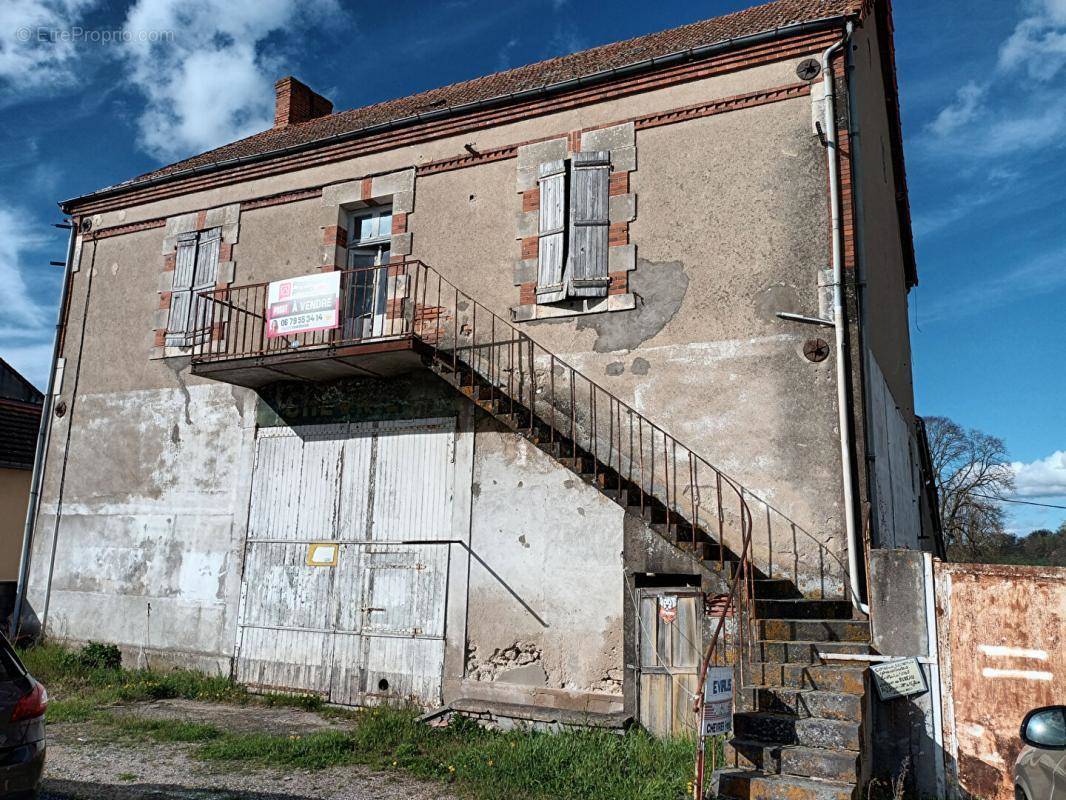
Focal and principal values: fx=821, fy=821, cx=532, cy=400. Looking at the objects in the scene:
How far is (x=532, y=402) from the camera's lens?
343 inches

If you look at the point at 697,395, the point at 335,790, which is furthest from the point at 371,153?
the point at 335,790

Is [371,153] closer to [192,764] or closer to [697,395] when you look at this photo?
[697,395]

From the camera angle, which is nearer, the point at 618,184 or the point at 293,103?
the point at 618,184

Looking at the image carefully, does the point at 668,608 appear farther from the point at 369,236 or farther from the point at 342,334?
the point at 369,236

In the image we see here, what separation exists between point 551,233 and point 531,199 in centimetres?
58

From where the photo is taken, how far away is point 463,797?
6.11 meters

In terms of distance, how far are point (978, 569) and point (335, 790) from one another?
203 inches

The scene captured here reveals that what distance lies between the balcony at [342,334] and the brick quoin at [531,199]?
1378 millimetres

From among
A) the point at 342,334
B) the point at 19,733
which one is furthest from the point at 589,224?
the point at 19,733

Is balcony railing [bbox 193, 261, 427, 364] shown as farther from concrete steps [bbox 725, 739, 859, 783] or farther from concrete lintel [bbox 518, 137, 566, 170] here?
concrete steps [bbox 725, 739, 859, 783]

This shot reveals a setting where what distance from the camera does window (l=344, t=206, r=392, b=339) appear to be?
10727mm

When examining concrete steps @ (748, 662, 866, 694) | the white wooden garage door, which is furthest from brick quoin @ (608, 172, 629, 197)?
concrete steps @ (748, 662, 866, 694)

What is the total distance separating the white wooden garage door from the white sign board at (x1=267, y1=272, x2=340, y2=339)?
54.3 inches

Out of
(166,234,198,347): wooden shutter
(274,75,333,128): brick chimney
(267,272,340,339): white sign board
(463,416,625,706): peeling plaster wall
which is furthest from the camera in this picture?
(274,75,333,128): brick chimney
